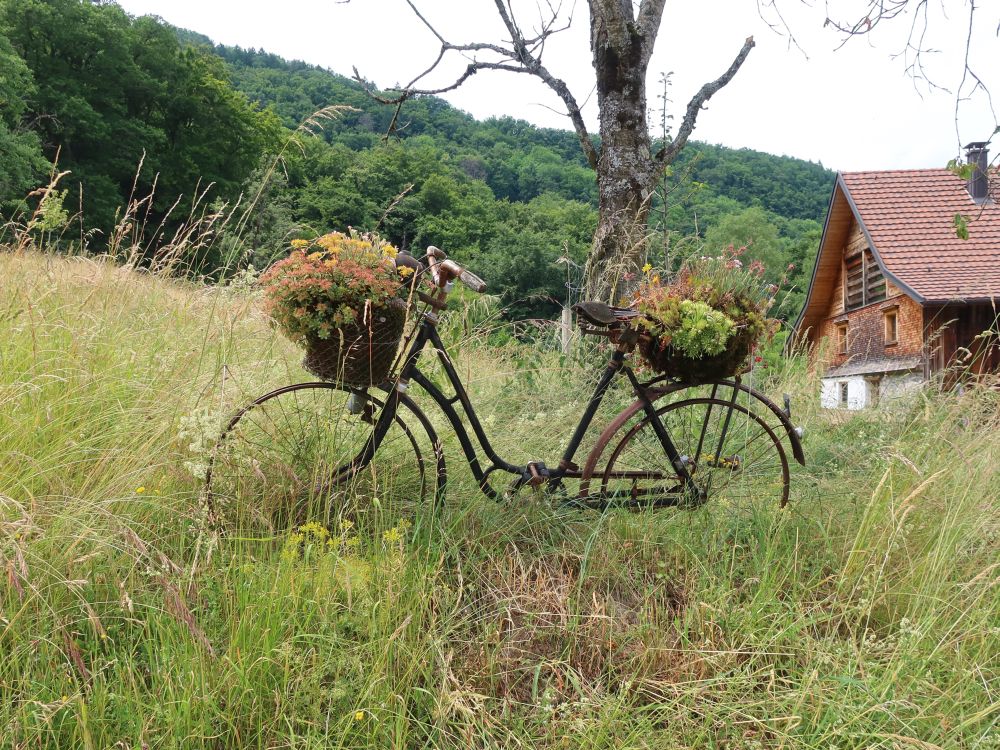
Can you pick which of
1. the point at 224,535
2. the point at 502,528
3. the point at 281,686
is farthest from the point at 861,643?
the point at 224,535

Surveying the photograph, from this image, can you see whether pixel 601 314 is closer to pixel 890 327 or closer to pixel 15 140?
pixel 890 327

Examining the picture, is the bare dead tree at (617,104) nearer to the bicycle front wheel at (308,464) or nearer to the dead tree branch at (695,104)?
the dead tree branch at (695,104)

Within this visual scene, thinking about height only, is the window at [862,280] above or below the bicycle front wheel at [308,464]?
above

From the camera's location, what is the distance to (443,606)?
7.64 ft

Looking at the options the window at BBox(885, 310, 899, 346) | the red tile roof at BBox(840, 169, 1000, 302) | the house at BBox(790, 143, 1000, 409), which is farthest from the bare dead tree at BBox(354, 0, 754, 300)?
the window at BBox(885, 310, 899, 346)

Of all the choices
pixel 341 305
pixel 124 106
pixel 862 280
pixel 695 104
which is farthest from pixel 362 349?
pixel 124 106

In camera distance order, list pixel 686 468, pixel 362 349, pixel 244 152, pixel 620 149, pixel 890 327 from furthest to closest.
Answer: pixel 244 152 < pixel 890 327 < pixel 620 149 < pixel 686 468 < pixel 362 349

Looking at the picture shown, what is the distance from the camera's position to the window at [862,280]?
771 inches

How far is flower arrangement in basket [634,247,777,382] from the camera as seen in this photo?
10.1ft

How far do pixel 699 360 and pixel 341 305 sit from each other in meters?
1.65

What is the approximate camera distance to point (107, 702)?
72.4 inches

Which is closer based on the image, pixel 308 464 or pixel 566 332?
pixel 308 464

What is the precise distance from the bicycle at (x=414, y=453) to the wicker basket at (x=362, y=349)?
0.08 m

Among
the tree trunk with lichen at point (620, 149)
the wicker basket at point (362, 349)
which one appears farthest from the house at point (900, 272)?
the wicker basket at point (362, 349)
